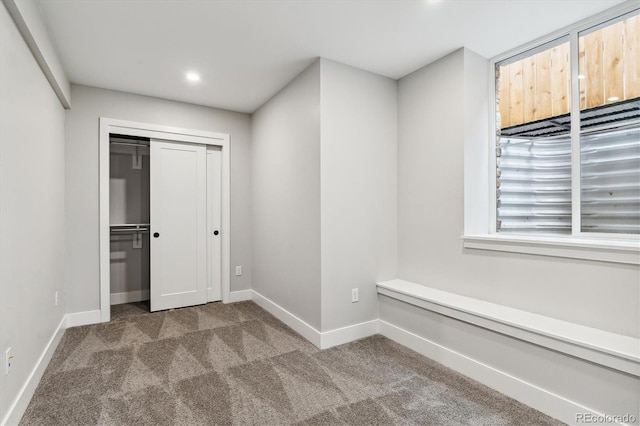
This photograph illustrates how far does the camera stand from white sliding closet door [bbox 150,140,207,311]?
12.2ft

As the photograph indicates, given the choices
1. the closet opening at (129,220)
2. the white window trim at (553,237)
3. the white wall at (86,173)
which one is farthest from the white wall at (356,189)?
the closet opening at (129,220)

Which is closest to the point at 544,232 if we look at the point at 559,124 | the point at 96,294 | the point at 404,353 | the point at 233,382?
the point at 559,124

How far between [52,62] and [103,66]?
502 millimetres

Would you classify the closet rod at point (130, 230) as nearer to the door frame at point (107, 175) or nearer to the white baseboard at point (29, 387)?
the door frame at point (107, 175)

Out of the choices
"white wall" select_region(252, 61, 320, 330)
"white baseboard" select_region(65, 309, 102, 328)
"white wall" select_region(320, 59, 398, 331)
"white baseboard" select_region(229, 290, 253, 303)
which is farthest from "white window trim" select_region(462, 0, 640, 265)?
"white baseboard" select_region(65, 309, 102, 328)

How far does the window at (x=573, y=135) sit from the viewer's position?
81.7 inches

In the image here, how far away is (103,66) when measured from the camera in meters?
2.88

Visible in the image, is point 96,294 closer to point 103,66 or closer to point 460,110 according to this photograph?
point 103,66

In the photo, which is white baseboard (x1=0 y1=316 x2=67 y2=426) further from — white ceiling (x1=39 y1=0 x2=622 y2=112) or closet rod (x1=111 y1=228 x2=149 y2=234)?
white ceiling (x1=39 y1=0 x2=622 y2=112)

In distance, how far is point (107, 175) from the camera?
3396mm

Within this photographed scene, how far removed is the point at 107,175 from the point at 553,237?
4.20 metres

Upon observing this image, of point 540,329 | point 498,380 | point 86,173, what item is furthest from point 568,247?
point 86,173

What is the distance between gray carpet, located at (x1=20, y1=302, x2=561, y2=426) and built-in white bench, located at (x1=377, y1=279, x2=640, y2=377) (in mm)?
423

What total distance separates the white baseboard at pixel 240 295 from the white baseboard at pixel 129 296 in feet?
3.89
